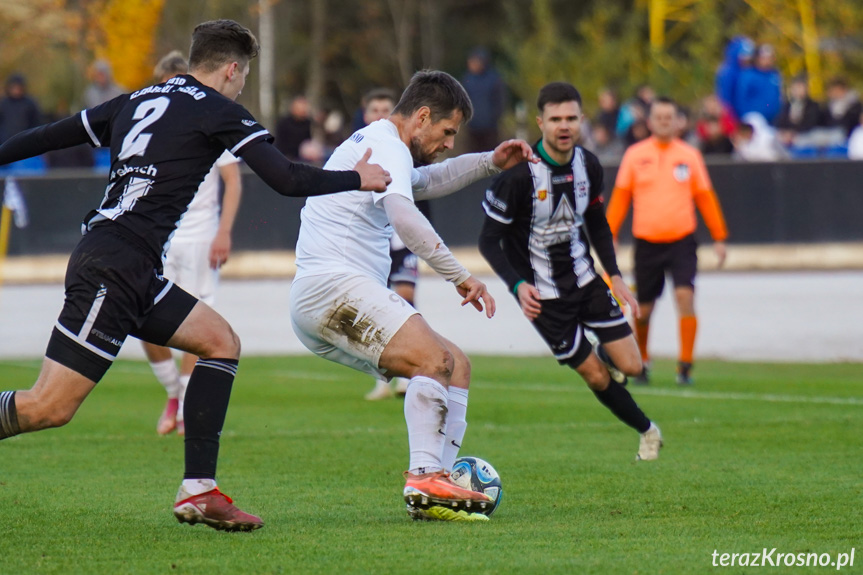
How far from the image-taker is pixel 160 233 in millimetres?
5449

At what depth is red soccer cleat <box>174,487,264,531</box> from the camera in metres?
5.45

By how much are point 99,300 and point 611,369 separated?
370 centimetres

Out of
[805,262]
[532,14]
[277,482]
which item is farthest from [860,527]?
[532,14]

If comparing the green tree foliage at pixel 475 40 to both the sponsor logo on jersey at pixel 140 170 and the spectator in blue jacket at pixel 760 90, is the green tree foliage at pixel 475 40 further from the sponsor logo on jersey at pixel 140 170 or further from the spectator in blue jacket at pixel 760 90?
the sponsor logo on jersey at pixel 140 170

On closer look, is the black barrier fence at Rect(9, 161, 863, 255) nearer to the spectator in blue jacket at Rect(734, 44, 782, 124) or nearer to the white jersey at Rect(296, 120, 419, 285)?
the spectator in blue jacket at Rect(734, 44, 782, 124)

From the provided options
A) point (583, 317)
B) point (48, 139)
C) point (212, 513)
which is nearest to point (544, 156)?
point (583, 317)

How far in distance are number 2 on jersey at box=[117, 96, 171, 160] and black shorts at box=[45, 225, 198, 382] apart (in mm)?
337

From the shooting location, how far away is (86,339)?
5285 millimetres

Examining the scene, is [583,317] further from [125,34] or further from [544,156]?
[125,34]

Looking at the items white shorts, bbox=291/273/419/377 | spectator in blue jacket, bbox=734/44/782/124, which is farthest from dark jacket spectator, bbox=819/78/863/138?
white shorts, bbox=291/273/419/377

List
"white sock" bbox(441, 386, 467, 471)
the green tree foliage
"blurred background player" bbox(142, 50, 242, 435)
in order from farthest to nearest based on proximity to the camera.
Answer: the green tree foliage, "blurred background player" bbox(142, 50, 242, 435), "white sock" bbox(441, 386, 467, 471)

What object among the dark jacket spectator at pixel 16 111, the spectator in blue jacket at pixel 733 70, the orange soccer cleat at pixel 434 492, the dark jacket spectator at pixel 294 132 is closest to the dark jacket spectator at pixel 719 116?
the spectator in blue jacket at pixel 733 70

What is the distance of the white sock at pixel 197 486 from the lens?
5.48m

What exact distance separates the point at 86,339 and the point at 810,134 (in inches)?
730
